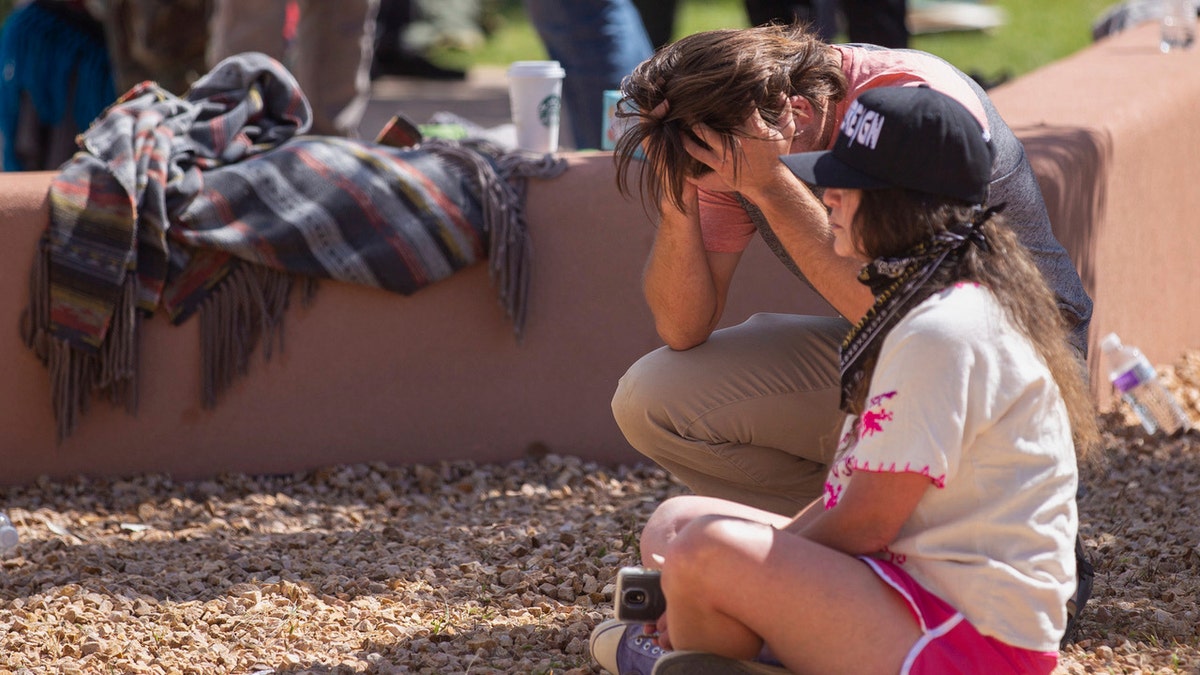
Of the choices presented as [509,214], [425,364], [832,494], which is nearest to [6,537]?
[425,364]

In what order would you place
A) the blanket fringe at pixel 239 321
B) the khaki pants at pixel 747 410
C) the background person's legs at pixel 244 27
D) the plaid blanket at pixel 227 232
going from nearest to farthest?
the khaki pants at pixel 747 410 < the plaid blanket at pixel 227 232 < the blanket fringe at pixel 239 321 < the background person's legs at pixel 244 27

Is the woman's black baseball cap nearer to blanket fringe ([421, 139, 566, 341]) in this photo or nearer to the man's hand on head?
the man's hand on head

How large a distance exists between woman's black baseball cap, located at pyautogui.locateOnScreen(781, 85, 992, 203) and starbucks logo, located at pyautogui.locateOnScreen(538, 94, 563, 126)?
81.3 inches

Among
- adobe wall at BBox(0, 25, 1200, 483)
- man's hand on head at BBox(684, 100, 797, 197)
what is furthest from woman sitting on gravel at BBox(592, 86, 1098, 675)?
adobe wall at BBox(0, 25, 1200, 483)

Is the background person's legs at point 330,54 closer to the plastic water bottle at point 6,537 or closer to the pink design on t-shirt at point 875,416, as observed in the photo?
the plastic water bottle at point 6,537

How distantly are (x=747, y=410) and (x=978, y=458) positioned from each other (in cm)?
83

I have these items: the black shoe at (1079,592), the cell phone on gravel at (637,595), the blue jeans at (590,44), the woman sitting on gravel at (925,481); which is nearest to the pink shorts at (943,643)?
the woman sitting on gravel at (925,481)

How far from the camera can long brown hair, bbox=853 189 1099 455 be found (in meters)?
1.93

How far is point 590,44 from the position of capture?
4527 millimetres

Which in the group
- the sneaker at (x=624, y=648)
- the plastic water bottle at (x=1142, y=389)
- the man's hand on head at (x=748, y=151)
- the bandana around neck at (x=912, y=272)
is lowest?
the plastic water bottle at (x=1142, y=389)

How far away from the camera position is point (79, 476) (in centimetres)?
353

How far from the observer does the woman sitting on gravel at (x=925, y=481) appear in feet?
6.06

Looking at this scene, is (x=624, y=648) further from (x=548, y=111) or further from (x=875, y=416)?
(x=548, y=111)

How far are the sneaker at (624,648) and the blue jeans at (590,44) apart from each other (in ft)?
8.10
